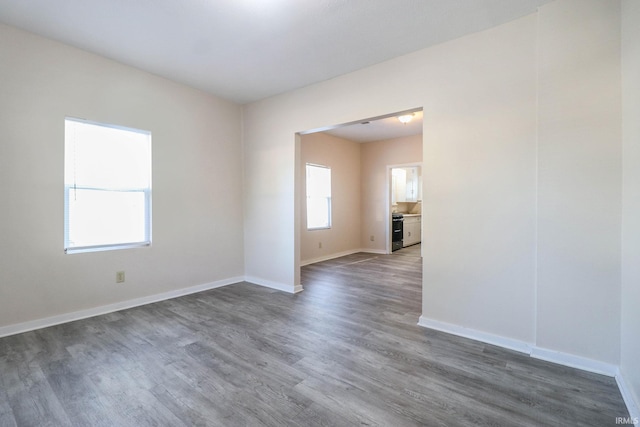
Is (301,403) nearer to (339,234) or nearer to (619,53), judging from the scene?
(619,53)

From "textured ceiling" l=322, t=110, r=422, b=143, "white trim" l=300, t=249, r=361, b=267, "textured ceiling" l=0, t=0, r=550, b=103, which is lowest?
"white trim" l=300, t=249, r=361, b=267

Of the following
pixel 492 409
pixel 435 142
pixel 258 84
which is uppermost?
pixel 258 84

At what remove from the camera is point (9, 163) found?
257cm

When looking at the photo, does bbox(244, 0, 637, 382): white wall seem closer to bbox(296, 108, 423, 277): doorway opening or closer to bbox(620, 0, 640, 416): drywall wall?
bbox(620, 0, 640, 416): drywall wall

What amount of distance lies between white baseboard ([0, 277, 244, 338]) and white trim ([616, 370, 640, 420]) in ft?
13.5

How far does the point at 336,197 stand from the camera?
22.1 feet

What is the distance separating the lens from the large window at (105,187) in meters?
2.97

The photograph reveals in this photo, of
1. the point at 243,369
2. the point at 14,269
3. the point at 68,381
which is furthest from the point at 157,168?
the point at 243,369

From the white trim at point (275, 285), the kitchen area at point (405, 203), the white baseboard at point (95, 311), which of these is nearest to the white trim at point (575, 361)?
the white trim at point (275, 285)

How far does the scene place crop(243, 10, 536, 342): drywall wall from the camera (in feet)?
7.65

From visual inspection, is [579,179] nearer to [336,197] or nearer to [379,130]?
[379,130]

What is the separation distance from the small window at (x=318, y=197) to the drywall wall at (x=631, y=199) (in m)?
4.73

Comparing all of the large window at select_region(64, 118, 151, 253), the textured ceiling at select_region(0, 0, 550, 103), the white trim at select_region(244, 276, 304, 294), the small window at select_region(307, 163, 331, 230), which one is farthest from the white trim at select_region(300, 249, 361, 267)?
the textured ceiling at select_region(0, 0, 550, 103)

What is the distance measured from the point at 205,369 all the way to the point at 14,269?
2.11 m
